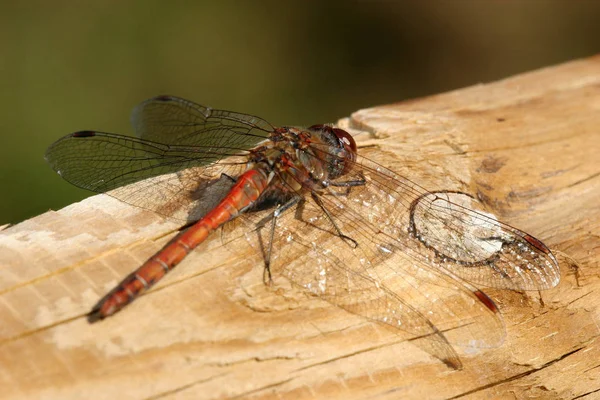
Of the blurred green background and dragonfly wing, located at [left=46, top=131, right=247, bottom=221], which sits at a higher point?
the blurred green background

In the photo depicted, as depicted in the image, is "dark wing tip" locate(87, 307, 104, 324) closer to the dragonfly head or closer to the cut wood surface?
the cut wood surface

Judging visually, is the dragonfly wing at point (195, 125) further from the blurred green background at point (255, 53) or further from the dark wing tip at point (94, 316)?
the blurred green background at point (255, 53)

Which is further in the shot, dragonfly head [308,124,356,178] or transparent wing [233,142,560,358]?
dragonfly head [308,124,356,178]

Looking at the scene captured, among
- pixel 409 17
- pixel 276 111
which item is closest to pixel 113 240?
pixel 276 111

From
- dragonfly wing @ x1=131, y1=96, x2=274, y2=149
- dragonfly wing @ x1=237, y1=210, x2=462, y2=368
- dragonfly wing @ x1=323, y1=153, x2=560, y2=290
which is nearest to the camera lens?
dragonfly wing @ x1=237, y1=210, x2=462, y2=368

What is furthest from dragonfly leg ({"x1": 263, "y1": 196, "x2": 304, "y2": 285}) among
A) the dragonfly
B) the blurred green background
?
the blurred green background

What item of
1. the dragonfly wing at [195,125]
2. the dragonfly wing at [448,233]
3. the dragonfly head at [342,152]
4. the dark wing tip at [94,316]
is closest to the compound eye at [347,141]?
the dragonfly head at [342,152]

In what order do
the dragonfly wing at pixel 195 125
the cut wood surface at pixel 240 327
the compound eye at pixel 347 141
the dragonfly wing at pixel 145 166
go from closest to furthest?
the cut wood surface at pixel 240 327
the dragonfly wing at pixel 145 166
the compound eye at pixel 347 141
the dragonfly wing at pixel 195 125
